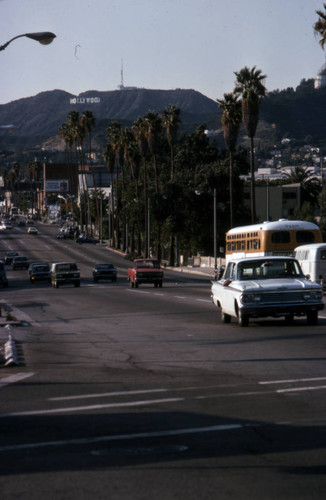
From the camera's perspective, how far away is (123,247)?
140 metres

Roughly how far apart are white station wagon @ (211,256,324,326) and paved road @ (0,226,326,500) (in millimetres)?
586

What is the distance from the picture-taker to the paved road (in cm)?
725

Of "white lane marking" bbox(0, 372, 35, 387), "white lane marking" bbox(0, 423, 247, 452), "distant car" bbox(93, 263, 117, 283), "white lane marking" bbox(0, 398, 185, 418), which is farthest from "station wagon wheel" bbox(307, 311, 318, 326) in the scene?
"distant car" bbox(93, 263, 117, 283)

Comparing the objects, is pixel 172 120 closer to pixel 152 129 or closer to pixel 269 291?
pixel 152 129

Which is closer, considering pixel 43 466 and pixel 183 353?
pixel 43 466

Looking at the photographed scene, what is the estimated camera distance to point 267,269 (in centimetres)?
2222

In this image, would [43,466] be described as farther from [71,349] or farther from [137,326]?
[137,326]

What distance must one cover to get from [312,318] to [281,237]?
23.2 metres

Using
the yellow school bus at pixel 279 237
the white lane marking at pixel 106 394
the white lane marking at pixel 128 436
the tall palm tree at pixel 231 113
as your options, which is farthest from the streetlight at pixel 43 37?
the tall palm tree at pixel 231 113

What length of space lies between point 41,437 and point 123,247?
132 m

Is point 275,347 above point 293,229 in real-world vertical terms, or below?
below

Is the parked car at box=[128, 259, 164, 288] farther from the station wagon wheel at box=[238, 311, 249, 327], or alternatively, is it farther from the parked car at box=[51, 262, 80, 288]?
the station wagon wheel at box=[238, 311, 249, 327]

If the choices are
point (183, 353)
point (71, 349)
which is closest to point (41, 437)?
point (183, 353)

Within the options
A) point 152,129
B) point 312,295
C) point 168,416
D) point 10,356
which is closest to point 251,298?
point 312,295
